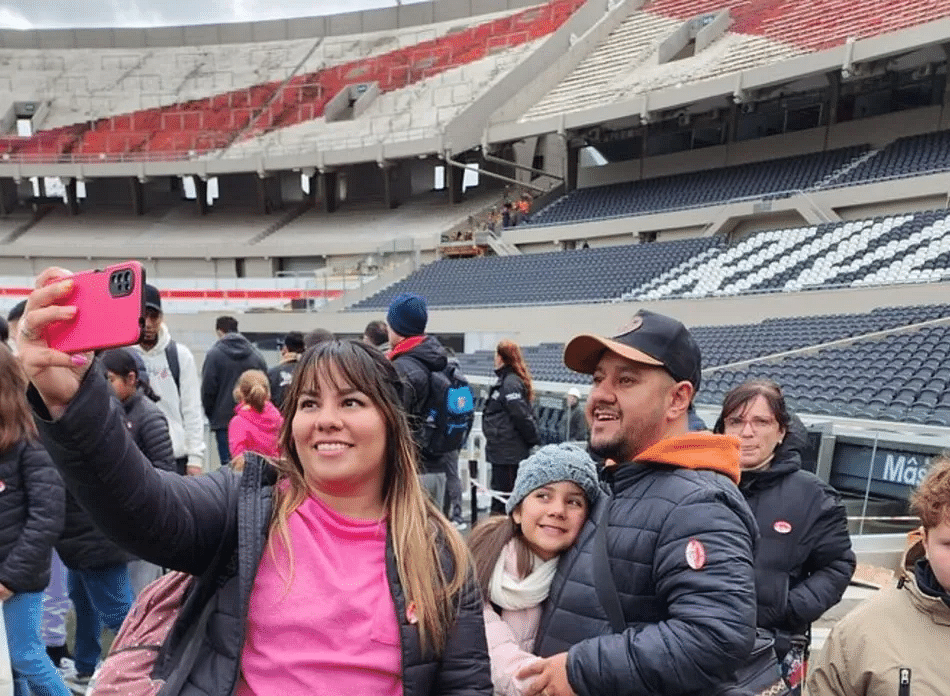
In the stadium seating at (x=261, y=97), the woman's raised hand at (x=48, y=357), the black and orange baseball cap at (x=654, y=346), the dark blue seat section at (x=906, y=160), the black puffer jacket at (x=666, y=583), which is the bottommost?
the black puffer jacket at (x=666, y=583)

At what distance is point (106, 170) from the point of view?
2330 cm

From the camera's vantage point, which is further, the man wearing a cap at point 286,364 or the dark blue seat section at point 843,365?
the dark blue seat section at point 843,365

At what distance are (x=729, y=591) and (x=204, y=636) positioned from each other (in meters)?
0.95

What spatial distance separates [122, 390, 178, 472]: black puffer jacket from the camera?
264 centimetres

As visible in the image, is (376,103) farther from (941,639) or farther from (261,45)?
(941,639)

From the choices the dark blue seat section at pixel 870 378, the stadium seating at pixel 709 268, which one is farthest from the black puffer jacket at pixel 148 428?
the stadium seating at pixel 709 268

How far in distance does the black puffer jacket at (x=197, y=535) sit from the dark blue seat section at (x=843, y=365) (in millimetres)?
5289

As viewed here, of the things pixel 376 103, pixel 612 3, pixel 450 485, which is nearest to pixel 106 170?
pixel 376 103

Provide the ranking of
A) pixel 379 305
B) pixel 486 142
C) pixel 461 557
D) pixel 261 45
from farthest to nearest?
pixel 261 45 → pixel 486 142 → pixel 379 305 → pixel 461 557

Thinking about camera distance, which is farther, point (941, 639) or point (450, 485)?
point (450, 485)

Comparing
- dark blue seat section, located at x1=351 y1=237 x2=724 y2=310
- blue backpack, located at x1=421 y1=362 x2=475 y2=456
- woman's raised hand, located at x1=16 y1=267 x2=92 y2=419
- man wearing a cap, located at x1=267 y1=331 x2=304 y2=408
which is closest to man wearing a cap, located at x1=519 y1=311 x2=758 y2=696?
woman's raised hand, located at x1=16 y1=267 x2=92 y2=419

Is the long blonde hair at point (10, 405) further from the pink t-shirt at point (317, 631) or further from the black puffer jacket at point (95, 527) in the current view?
the pink t-shirt at point (317, 631)

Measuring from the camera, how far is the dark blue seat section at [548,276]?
1469 cm

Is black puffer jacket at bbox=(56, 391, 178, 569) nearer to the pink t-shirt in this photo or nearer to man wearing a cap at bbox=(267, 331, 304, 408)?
the pink t-shirt
